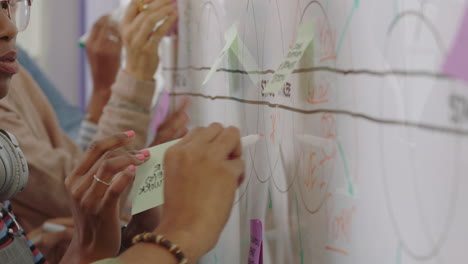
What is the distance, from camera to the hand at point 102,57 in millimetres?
1373

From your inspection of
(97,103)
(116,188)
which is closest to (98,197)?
(116,188)

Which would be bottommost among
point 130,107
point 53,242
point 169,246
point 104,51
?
point 53,242

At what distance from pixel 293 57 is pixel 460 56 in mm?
242

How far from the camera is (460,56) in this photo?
0.42 m

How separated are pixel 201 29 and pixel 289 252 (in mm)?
372

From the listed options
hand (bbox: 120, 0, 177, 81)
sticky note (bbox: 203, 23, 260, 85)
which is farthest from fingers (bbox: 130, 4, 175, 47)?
sticky note (bbox: 203, 23, 260, 85)

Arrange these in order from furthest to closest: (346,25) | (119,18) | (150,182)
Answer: (119,18), (150,182), (346,25)

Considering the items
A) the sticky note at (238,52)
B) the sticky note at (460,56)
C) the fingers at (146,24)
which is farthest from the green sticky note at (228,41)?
the sticky note at (460,56)

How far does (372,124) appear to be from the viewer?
52cm

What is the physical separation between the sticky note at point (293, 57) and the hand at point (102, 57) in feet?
2.49

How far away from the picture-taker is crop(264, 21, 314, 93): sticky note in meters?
0.62

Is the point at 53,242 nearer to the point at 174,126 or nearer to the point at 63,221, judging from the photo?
the point at 63,221

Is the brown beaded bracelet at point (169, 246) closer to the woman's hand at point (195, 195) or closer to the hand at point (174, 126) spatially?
the woman's hand at point (195, 195)

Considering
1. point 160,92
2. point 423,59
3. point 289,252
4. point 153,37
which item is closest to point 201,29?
point 153,37
